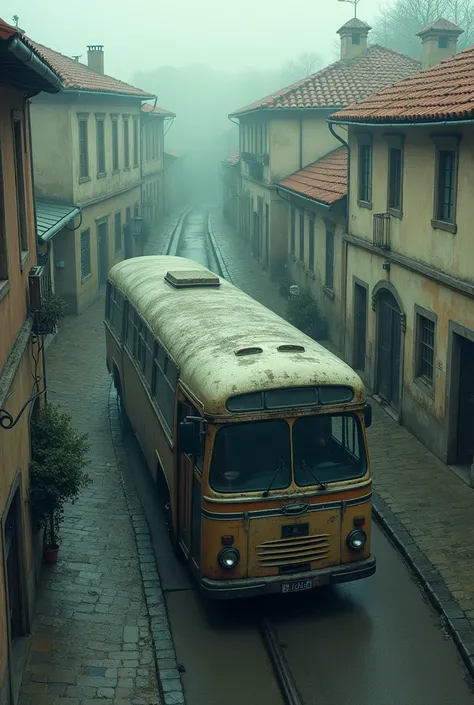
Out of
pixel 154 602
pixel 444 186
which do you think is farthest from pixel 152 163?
pixel 154 602

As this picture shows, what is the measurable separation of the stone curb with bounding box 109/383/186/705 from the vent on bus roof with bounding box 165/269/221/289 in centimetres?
310

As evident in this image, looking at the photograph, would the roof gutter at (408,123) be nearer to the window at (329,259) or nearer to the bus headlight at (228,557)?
the window at (329,259)

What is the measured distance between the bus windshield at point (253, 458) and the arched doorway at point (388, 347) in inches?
306

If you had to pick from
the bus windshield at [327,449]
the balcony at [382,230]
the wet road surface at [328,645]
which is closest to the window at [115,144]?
the balcony at [382,230]

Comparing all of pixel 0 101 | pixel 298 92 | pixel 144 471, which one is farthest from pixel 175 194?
pixel 0 101

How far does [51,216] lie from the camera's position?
22188 millimetres

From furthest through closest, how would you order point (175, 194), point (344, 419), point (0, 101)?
point (175, 194) < point (344, 419) < point (0, 101)

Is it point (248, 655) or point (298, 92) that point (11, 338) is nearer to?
point (248, 655)

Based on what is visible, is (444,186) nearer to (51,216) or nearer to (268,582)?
(268,582)

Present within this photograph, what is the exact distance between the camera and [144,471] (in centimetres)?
1391

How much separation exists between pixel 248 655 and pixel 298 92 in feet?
83.0

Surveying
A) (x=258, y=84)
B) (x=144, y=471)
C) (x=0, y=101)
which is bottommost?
(x=144, y=471)

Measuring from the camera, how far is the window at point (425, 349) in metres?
14.6

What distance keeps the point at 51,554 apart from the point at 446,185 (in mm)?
8201
